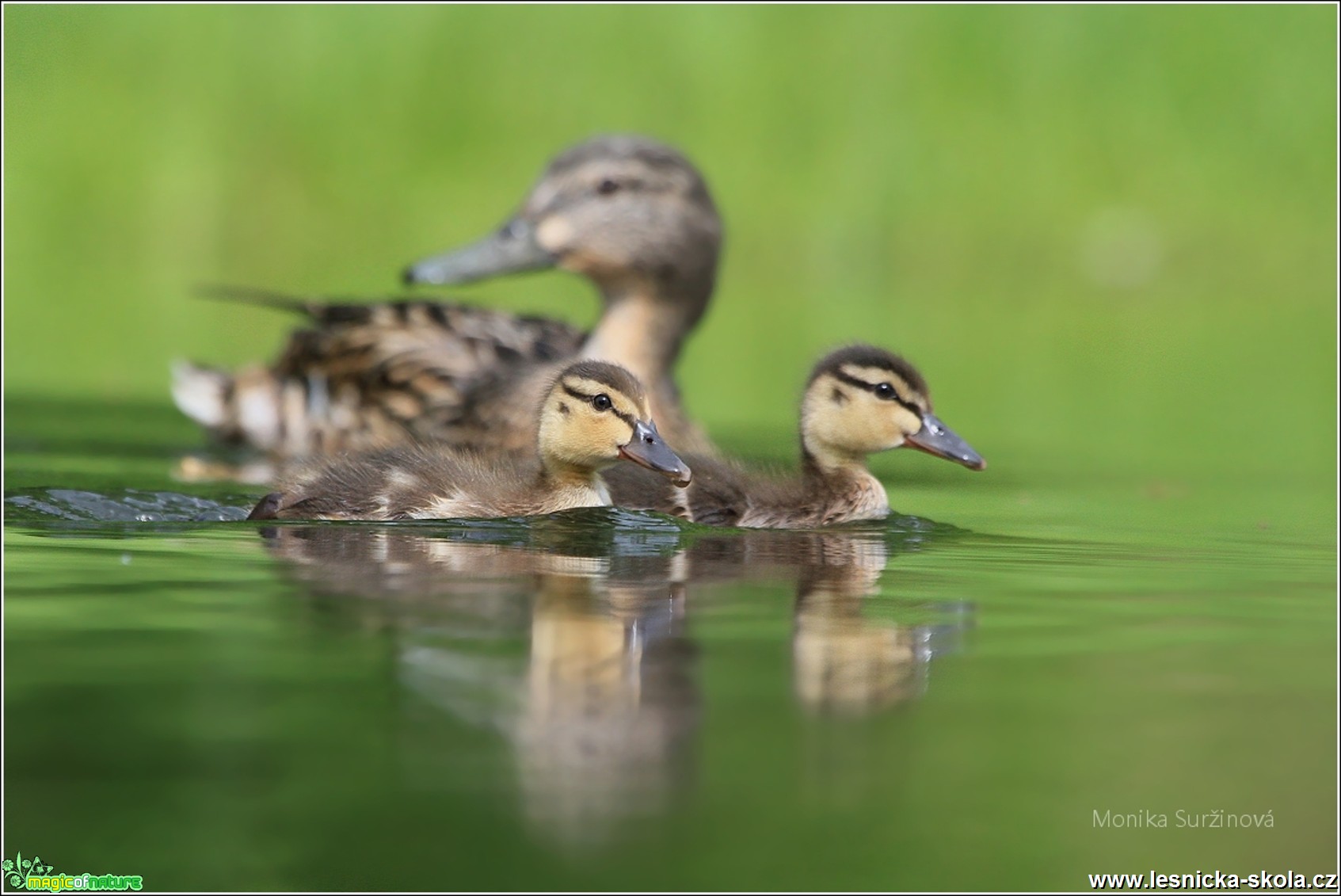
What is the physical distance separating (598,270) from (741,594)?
13.4 ft

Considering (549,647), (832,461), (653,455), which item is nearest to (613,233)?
(832,461)

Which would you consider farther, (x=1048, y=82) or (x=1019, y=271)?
(x=1048, y=82)

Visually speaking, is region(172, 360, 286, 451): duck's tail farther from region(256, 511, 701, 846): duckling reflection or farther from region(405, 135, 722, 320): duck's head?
region(256, 511, 701, 846): duckling reflection

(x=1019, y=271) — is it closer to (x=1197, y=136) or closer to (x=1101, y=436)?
(x=1197, y=136)

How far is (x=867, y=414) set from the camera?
6.63 metres

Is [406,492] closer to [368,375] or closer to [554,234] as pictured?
[368,375]

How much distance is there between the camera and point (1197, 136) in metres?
27.3

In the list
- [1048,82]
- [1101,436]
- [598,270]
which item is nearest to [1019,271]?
[1048,82]

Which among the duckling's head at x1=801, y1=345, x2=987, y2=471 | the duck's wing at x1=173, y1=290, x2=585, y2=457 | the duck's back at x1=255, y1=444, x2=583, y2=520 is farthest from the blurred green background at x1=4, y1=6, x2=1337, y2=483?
the duck's back at x1=255, y1=444, x2=583, y2=520

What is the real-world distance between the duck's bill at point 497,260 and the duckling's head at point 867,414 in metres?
2.31

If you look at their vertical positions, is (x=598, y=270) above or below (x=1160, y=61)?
below

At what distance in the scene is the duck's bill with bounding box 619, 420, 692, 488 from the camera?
5.87m

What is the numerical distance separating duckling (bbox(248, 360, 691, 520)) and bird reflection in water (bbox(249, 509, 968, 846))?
139 millimetres

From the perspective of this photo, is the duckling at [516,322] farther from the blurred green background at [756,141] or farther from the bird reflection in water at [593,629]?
the blurred green background at [756,141]
